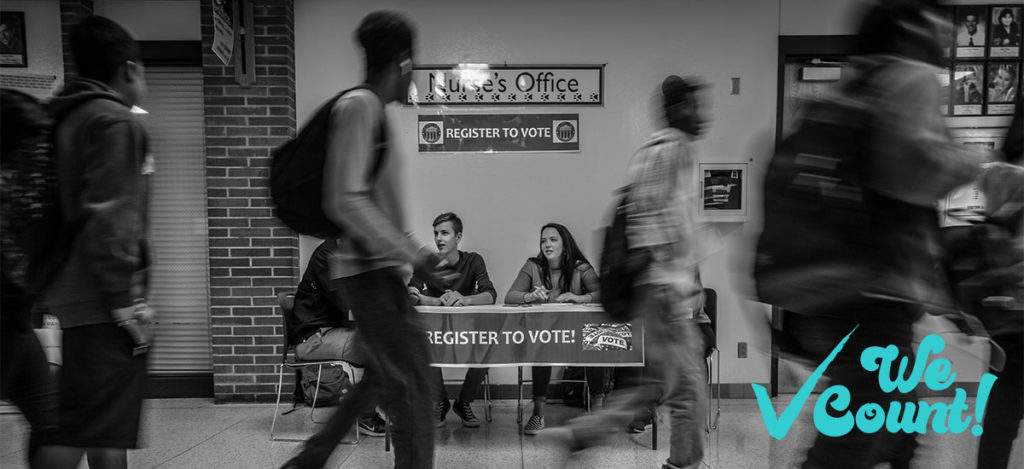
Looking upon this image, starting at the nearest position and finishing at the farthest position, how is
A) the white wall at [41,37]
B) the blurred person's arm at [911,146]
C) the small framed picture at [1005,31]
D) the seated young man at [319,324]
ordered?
1. the blurred person's arm at [911,146]
2. the seated young man at [319,324]
3. the white wall at [41,37]
4. the small framed picture at [1005,31]

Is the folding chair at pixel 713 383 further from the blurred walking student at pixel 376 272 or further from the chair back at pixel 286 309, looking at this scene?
the chair back at pixel 286 309

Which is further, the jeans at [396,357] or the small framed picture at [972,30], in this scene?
the small framed picture at [972,30]

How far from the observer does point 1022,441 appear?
361 centimetres

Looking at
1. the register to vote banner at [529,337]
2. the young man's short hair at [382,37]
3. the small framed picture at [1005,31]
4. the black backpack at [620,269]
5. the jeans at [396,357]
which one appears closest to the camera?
the jeans at [396,357]

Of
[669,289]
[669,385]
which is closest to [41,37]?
[669,289]

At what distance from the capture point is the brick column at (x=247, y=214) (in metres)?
4.49

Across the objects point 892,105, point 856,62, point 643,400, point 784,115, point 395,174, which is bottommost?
point 643,400

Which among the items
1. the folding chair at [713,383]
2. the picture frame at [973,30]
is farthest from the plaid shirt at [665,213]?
the picture frame at [973,30]

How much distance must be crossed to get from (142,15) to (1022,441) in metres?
6.77

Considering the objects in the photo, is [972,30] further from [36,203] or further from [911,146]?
[36,203]

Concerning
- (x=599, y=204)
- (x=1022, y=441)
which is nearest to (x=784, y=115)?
(x=599, y=204)

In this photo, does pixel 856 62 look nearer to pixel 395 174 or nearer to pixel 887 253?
pixel 887 253

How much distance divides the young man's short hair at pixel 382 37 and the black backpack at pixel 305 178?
20cm

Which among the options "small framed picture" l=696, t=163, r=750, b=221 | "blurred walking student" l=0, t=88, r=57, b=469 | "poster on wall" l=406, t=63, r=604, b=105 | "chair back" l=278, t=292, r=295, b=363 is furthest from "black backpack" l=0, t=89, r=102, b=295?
"small framed picture" l=696, t=163, r=750, b=221
